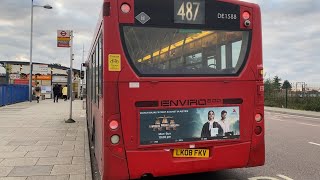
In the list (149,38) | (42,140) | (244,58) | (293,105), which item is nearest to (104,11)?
(149,38)

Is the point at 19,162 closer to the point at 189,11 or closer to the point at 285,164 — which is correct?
the point at 189,11

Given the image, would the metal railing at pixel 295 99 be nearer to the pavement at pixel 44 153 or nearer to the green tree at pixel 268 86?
the green tree at pixel 268 86

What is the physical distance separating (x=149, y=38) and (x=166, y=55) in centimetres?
35

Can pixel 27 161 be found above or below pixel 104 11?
below

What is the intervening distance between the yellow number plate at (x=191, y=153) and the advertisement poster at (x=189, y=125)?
0.16 meters

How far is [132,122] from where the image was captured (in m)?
5.98

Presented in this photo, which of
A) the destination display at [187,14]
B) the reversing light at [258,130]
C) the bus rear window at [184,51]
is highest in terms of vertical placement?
the destination display at [187,14]

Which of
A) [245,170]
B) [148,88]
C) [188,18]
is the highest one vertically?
[188,18]

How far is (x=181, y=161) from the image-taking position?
6.25m

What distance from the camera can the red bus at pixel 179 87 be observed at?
5957 millimetres

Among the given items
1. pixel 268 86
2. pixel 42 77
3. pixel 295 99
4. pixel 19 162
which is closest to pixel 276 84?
pixel 268 86

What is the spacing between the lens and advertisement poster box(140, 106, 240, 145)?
19.9 feet

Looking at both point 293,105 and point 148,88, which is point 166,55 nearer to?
point 148,88

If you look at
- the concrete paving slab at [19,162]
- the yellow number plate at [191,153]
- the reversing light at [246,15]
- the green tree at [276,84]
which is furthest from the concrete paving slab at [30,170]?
the green tree at [276,84]
